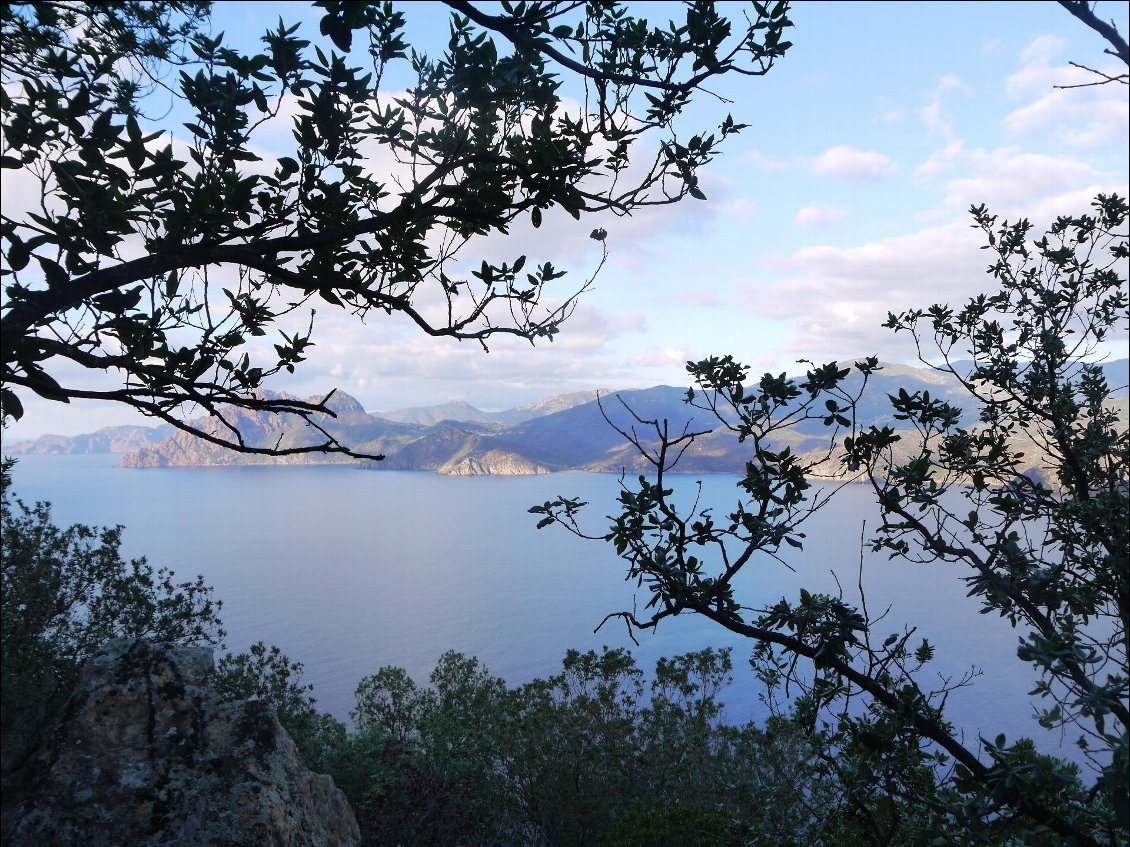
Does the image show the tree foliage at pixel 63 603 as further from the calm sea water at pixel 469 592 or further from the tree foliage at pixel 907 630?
the calm sea water at pixel 469 592

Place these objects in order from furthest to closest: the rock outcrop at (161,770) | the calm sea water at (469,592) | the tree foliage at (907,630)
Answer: the calm sea water at (469,592) < the rock outcrop at (161,770) < the tree foliage at (907,630)

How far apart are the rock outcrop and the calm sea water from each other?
48.6 ft

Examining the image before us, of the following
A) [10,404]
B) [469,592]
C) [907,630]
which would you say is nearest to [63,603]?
[10,404]

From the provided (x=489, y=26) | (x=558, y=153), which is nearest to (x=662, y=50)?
(x=558, y=153)

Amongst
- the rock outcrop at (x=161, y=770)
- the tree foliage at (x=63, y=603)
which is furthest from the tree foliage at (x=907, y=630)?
the tree foliage at (x=63, y=603)

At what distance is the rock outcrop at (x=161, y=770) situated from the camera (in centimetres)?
527

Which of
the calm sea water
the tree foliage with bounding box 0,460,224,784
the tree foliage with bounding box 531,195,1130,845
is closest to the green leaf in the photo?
the tree foliage with bounding box 531,195,1130,845

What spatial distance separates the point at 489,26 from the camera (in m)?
3.96

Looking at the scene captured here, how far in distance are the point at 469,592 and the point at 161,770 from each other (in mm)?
66975

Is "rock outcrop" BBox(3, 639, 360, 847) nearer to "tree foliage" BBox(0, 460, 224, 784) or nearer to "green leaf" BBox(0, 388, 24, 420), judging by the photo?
"green leaf" BBox(0, 388, 24, 420)

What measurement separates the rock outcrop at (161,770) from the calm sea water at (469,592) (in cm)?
1482

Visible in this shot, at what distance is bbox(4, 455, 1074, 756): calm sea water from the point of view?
153 feet

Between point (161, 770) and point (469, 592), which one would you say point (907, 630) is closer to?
point (161, 770)

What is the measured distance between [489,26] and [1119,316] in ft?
26.6
